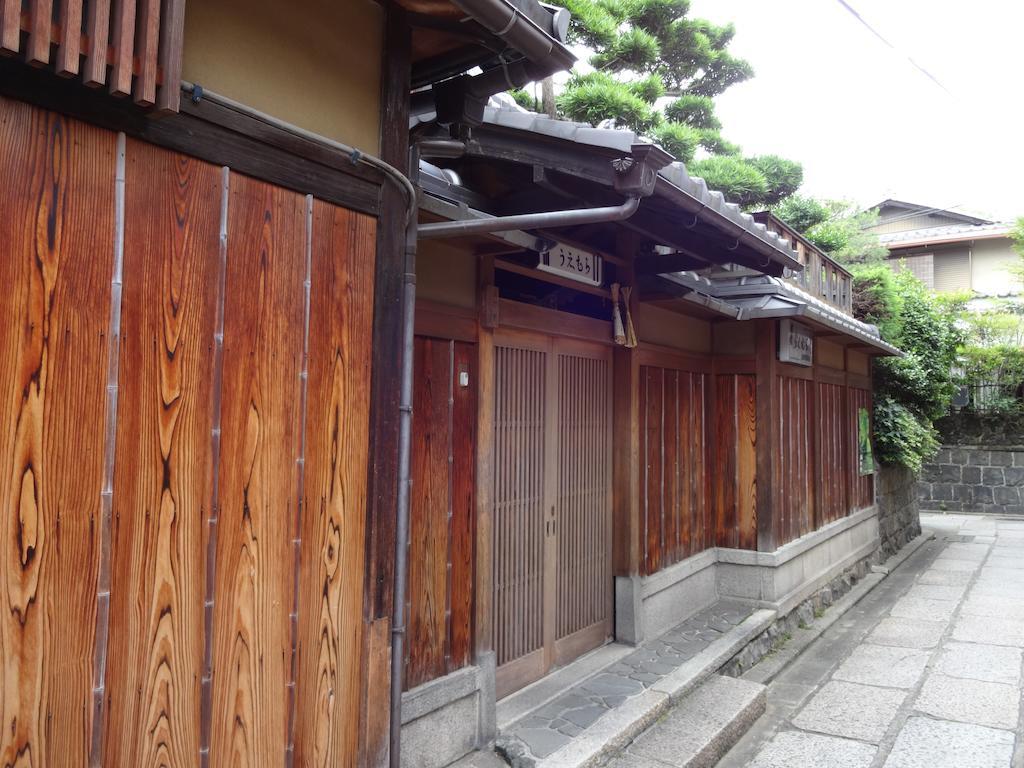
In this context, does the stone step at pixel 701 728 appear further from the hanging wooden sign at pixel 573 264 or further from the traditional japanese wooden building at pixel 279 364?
the hanging wooden sign at pixel 573 264

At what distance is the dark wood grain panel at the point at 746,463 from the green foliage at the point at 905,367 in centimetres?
686

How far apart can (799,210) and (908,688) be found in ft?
51.2

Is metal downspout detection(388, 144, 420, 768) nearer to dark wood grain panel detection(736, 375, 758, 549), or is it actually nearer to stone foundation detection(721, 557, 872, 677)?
stone foundation detection(721, 557, 872, 677)

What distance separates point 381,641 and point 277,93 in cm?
280

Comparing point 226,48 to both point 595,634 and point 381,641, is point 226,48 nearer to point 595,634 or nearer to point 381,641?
point 381,641

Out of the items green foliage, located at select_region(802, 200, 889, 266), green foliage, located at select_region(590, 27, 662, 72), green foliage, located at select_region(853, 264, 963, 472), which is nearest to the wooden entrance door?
green foliage, located at select_region(853, 264, 963, 472)

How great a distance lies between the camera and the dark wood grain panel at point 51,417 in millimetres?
2500

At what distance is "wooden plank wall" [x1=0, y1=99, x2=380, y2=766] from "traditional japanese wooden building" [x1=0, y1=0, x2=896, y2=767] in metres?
0.01

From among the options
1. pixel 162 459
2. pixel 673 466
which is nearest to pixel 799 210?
pixel 673 466

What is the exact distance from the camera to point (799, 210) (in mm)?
20484

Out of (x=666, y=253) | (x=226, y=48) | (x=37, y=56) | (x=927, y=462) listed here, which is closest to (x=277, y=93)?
(x=226, y=48)

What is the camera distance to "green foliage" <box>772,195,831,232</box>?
20406 millimetres

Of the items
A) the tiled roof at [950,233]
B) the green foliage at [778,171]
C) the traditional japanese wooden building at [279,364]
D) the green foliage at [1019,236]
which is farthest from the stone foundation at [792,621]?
the tiled roof at [950,233]

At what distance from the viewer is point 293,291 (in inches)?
136
